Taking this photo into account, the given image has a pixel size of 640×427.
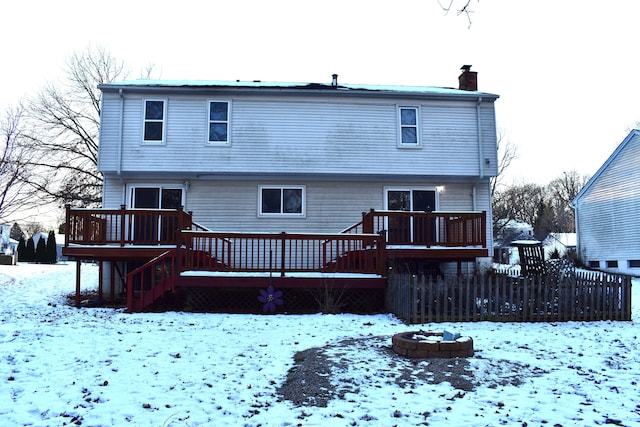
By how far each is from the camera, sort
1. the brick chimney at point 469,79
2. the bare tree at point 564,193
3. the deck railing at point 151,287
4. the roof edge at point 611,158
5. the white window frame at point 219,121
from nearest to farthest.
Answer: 1. the deck railing at point 151,287
2. the white window frame at point 219,121
3. the brick chimney at point 469,79
4. the roof edge at point 611,158
5. the bare tree at point 564,193

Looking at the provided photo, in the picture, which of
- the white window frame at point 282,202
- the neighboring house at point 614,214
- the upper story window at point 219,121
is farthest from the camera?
the neighboring house at point 614,214

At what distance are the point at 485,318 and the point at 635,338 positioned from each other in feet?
8.98

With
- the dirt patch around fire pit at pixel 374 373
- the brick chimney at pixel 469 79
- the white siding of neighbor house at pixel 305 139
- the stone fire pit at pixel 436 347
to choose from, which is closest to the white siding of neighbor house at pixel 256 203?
the white siding of neighbor house at pixel 305 139

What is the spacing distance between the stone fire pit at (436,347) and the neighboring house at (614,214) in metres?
20.8

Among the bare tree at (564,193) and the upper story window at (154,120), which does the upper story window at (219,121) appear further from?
the bare tree at (564,193)

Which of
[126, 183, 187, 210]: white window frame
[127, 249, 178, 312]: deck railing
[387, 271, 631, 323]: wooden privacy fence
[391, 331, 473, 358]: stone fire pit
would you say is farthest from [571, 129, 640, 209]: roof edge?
[127, 249, 178, 312]: deck railing

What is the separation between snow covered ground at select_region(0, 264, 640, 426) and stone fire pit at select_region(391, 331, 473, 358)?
192mm

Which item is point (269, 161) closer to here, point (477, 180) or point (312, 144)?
point (312, 144)

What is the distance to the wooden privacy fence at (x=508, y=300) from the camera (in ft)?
35.4

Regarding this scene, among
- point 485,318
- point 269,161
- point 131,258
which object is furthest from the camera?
point 269,161

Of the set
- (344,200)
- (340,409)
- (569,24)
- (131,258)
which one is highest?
(569,24)

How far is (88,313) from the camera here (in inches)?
464

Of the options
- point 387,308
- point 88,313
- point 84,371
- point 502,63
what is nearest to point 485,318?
point 387,308

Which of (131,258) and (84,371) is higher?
(131,258)
